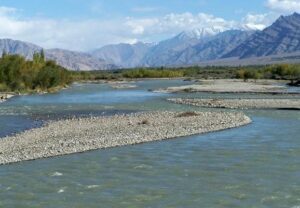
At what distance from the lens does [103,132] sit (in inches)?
1463

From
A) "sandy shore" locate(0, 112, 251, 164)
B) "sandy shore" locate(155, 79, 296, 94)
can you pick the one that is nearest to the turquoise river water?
"sandy shore" locate(0, 112, 251, 164)

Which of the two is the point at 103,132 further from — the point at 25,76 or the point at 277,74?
the point at 277,74

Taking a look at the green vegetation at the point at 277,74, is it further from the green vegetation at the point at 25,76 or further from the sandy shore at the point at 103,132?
the sandy shore at the point at 103,132

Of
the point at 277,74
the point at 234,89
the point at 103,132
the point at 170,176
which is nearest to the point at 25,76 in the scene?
the point at 234,89

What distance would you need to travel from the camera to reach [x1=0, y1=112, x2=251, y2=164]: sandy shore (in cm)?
2958

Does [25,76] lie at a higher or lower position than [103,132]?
higher

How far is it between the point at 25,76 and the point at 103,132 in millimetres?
73879

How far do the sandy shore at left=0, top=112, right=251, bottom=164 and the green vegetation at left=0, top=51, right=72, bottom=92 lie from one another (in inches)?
2387

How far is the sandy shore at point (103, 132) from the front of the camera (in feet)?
97.0

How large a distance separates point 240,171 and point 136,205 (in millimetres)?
7117

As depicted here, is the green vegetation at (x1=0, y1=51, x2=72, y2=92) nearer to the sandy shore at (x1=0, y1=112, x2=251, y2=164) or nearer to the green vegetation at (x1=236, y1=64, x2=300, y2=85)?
the sandy shore at (x1=0, y1=112, x2=251, y2=164)

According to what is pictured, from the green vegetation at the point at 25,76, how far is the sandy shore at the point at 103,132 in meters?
60.6

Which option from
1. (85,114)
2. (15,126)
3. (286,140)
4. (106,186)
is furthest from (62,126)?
(106,186)

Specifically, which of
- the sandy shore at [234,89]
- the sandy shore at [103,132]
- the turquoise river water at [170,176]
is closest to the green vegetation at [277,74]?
the sandy shore at [234,89]
